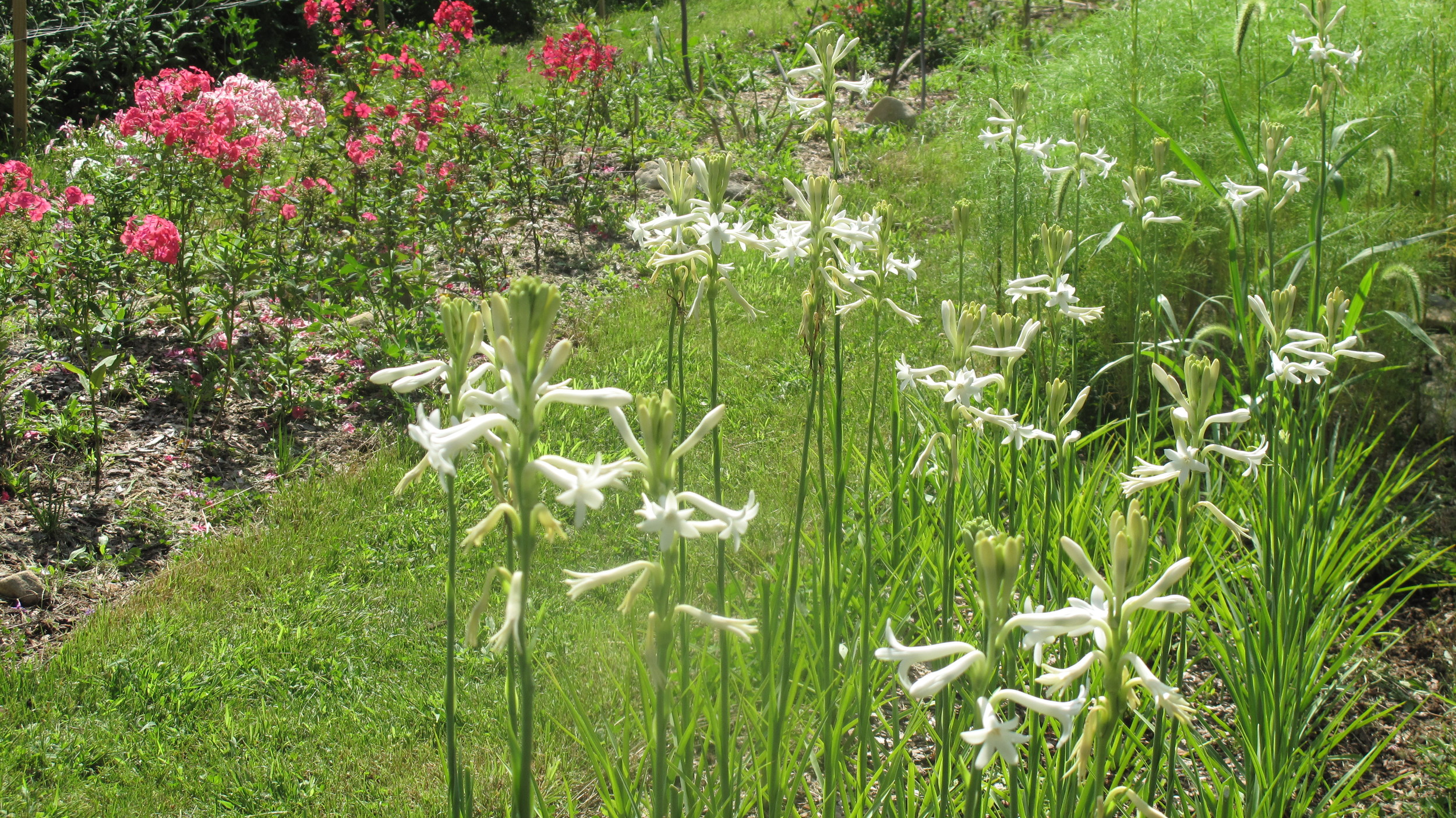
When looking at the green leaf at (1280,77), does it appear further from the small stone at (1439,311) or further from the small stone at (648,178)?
the small stone at (648,178)

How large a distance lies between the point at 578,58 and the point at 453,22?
0.89m

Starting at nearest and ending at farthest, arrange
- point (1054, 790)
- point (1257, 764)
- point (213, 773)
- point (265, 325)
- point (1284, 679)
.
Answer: point (1054, 790), point (1257, 764), point (1284, 679), point (213, 773), point (265, 325)

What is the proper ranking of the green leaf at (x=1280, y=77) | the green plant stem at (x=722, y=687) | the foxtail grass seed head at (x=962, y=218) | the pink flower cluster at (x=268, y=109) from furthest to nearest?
the pink flower cluster at (x=268, y=109) → the green leaf at (x=1280, y=77) → the foxtail grass seed head at (x=962, y=218) → the green plant stem at (x=722, y=687)

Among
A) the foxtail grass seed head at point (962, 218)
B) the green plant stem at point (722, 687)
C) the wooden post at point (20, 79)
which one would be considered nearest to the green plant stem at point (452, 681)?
the green plant stem at point (722, 687)

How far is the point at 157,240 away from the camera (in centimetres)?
374

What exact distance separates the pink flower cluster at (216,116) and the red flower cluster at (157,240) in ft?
1.39

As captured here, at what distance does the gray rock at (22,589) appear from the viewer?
3.00m

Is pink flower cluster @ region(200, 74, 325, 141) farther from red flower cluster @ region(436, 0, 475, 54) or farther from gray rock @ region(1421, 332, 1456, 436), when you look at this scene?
gray rock @ region(1421, 332, 1456, 436)

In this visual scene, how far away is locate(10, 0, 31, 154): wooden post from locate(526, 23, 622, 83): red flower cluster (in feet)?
9.46

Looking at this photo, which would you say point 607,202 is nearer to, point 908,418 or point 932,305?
point 932,305

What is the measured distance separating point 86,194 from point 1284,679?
5255mm

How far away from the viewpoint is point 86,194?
4.70 metres

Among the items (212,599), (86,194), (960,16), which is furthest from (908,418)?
(960,16)

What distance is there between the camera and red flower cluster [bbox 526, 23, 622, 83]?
623 centimetres
